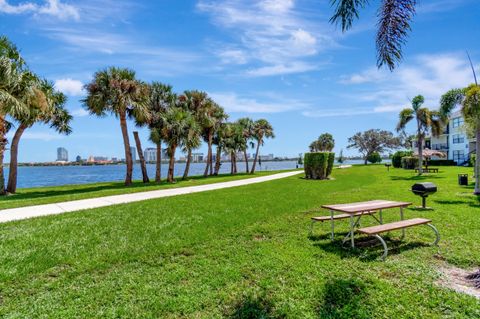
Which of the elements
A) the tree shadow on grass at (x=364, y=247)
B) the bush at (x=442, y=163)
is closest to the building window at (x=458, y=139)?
the bush at (x=442, y=163)

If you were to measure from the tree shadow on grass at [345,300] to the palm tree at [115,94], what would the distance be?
17838mm

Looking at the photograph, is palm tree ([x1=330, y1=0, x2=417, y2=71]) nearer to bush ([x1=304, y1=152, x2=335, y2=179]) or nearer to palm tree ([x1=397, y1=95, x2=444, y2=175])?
bush ([x1=304, y1=152, x2=335, y2=179])

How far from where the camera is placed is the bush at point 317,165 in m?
22.5

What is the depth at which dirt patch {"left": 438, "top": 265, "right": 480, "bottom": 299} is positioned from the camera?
3.84m

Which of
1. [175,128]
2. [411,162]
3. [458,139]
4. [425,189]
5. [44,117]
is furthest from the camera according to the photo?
[458,139]

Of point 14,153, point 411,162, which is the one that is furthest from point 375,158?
point 14,153

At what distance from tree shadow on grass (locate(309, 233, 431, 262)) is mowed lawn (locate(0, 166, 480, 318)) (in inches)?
0.9

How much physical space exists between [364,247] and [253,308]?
308 cm

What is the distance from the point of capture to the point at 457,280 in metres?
4.17

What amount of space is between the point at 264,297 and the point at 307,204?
268 inches

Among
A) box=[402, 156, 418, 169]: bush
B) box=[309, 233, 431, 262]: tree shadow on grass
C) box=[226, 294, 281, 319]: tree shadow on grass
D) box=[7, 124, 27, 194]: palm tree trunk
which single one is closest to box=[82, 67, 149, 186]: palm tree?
box=[7, 124, 27, 194]: palm tree trunk

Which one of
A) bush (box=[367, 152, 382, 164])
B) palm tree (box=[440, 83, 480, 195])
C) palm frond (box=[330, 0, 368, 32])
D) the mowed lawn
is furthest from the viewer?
bush (box=[367, 152, 382, 164])

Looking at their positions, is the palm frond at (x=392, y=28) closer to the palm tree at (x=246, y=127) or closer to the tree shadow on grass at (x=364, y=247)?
the tree shadow on grass at (x=364, y=247)

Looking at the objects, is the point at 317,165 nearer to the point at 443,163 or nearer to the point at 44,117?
the point at 44,117
